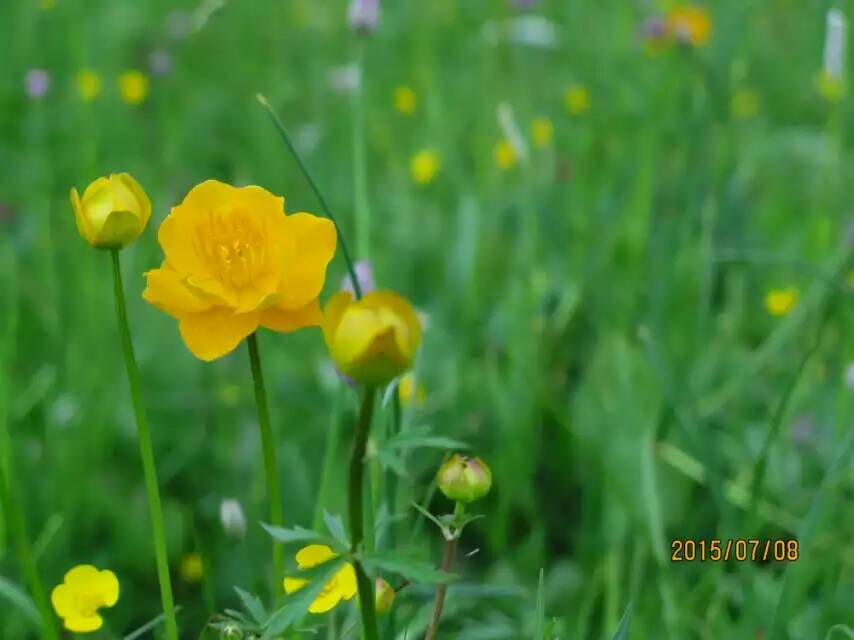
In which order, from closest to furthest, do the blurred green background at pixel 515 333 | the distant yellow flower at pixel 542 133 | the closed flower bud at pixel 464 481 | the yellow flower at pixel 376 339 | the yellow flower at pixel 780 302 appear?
the yellow flower at pixel 376 339, the closed flower bud at pixel 464 481, the blurred green background at pixel 515 333, the yellow flower at pixel 780 302, the distant yellow flower at pixel 542 133

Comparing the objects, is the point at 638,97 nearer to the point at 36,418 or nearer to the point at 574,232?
the point at 574,232

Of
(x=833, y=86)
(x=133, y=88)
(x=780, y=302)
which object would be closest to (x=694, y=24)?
(x=833, y=86)

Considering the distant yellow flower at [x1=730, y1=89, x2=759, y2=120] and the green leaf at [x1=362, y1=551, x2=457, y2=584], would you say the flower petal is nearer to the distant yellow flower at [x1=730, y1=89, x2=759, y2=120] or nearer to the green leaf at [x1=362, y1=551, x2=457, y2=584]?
the green leaf at [x1=362, y1=551, x2=457, y2=584]

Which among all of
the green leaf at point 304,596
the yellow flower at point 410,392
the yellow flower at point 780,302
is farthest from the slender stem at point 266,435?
the yellow flower at point 780,302

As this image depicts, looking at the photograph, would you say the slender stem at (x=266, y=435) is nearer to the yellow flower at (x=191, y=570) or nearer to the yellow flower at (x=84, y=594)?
the yellow flower at (x=84, y=594)

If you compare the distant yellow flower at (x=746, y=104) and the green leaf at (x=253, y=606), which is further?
the distant yellow flower at (x=746, y=104)
